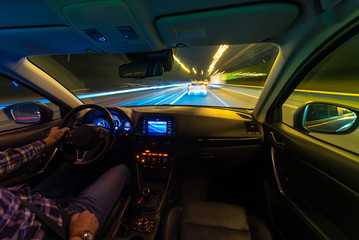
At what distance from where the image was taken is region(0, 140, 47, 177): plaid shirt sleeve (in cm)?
133

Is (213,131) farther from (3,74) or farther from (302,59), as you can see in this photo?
(3,74)

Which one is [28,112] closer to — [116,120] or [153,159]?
[116,120]

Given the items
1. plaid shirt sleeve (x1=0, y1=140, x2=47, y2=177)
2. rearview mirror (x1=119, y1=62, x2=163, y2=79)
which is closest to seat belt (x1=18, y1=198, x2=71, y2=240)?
plaid shirt sleeve (x1=0, y1=140, x2=47, y2=177)

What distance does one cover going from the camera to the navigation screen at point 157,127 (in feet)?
7.42

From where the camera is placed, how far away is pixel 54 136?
1874 millimetres

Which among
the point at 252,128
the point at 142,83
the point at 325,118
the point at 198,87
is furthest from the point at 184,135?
the point at 142,83

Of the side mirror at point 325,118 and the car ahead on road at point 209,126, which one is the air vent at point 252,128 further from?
the side mirror at point 325,118

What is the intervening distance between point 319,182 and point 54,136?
2798 mm

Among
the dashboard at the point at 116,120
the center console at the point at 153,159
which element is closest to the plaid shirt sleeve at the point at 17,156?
the dashboard at the point at 116,120

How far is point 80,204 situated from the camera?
57.9 inches

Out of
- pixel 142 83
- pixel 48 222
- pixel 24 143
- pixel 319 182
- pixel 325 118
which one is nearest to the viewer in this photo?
pixel 48 222

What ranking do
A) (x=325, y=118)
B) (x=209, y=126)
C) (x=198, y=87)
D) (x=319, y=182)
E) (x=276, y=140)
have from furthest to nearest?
1. (x=198, y=87)
2. (x=209, y=126)
3. (x=276, y=140)
4. (x=325, y=118)
5. (x=319, y=182)

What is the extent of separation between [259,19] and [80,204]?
241 cm

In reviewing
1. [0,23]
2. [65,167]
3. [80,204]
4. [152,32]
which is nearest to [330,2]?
[152,32]
